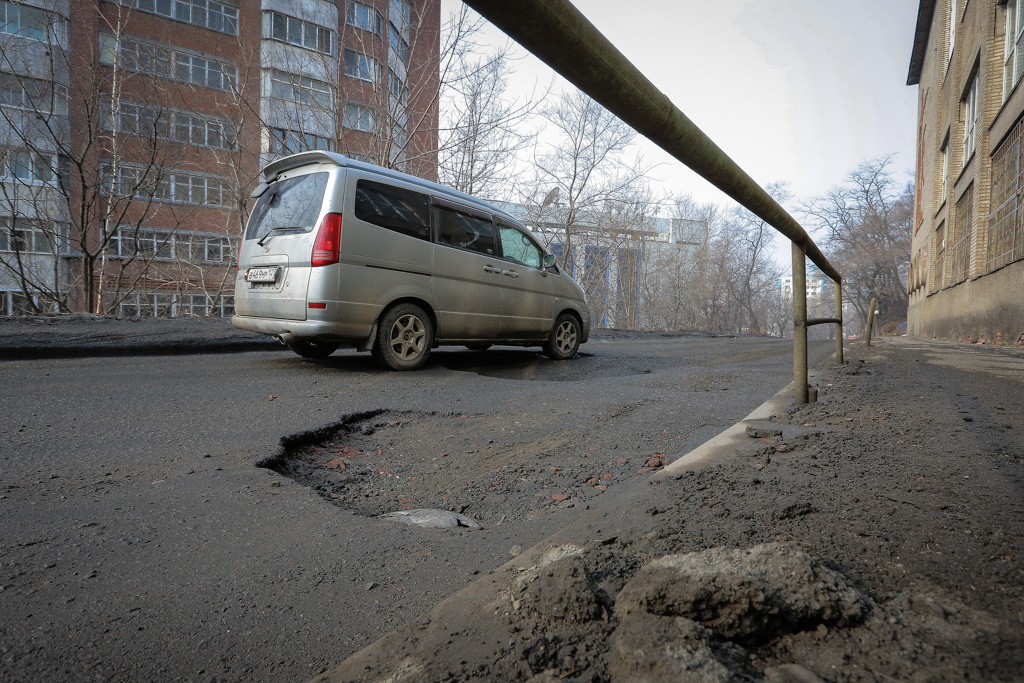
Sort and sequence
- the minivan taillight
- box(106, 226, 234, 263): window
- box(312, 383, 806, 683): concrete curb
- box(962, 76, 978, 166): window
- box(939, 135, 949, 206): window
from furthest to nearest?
1. box(939, 135, 949, 206): window
2. box(962, 76, 978, 166): window
3. box(106, 226, 234, 263): window
4. the minivan taillight
5. box(312, 383, 806, 683): concrete curb

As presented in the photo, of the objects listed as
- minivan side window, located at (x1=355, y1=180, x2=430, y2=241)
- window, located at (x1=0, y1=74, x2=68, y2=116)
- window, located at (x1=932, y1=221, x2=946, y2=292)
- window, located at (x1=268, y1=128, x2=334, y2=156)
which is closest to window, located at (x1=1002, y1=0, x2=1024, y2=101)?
window, located at (x1=932, y1=221, x2=946, y2=292)

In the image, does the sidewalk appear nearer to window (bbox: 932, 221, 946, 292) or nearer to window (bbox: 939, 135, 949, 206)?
window (bbox: 932, 221, 946, 292)

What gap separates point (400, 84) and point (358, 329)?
839 centimetres

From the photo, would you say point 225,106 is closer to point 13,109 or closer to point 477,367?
point 13,109

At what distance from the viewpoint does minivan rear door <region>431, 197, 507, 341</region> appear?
20.6ft

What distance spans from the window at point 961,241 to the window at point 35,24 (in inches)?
684

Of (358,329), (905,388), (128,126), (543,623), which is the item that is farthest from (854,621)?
(128,126)

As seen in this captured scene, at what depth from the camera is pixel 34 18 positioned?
8828 millimetres

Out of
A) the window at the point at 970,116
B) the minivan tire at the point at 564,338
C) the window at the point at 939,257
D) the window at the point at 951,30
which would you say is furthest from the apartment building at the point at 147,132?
the window at the point at 939,257

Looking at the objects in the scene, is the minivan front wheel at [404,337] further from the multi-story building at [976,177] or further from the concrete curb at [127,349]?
the multi-story building at [976,177]

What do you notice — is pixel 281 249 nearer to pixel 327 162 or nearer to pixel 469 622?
pixel 327 162

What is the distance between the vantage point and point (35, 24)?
8898mm

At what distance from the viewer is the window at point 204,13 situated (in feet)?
68.3

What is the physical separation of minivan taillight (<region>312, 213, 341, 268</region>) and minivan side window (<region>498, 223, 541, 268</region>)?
2.35 metres
